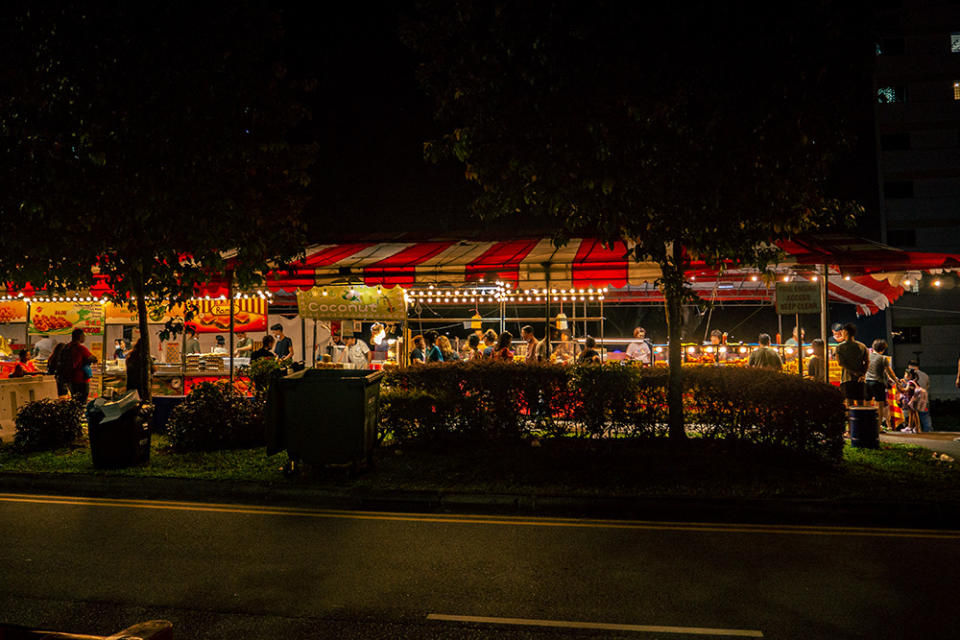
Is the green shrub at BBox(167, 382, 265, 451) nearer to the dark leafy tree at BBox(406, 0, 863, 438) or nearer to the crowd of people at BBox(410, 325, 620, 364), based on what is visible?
the crowd of people at BBox(410, 325, 620, 364)

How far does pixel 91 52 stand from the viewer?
8992mm

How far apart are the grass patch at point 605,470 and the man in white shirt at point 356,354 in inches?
242

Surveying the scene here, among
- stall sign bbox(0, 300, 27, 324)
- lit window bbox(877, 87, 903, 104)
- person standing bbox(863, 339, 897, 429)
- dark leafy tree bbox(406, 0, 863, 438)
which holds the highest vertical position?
lit window bbox(877, 87, 903, 104)

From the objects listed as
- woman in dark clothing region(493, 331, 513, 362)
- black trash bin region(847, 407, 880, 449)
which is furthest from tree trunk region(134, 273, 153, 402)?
black trash bin region(847, 407, 880, 449)

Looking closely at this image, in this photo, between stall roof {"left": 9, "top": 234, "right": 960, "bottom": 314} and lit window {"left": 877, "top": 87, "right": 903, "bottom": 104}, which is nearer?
stall roof {"left": 9, "top": 234, "right": 960, "bottom": 314}

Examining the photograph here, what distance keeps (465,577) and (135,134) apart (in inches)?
311

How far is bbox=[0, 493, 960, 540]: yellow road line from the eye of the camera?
625cm

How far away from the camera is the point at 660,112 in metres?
7.76

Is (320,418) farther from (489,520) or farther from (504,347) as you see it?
(504,347)

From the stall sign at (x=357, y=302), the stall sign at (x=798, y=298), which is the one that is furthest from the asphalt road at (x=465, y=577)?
the stall sign at (x=357, y=302)

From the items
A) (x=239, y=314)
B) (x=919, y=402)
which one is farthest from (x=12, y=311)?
(x=919, y=402)

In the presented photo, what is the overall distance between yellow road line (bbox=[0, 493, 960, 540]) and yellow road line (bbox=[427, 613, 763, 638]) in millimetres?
2382

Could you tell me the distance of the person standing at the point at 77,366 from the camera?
43.4 ft

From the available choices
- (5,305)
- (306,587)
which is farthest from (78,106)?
(5,305)
